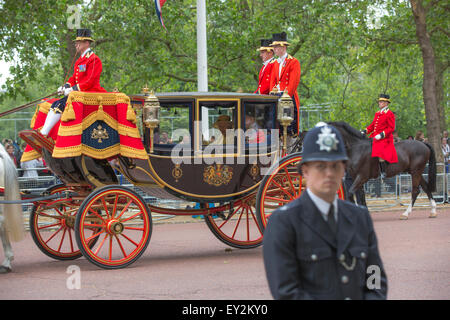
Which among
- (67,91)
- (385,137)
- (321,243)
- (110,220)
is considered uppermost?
(67,91)

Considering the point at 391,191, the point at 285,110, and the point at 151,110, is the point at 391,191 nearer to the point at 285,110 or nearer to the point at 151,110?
the point at 285,110

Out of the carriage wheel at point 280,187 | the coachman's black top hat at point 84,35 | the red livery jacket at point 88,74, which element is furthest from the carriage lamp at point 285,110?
the coachman's black top hat at point 84,35

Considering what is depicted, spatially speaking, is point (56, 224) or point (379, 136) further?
point (379, 136)

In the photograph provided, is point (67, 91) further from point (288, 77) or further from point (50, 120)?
point (288, 77)

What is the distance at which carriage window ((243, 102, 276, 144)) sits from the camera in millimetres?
9094

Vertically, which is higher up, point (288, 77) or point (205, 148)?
point (288, 77)

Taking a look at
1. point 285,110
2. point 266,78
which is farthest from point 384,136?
point 285,110

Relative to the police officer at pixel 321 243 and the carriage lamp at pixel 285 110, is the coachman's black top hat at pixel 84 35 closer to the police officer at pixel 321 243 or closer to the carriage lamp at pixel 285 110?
the carriage lamp at pixel 285 110

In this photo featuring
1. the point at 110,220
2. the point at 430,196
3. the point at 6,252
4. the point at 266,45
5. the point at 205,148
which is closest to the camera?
the point at 110,220

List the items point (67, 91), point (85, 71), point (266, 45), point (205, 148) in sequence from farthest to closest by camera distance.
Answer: point (266, 45)
point (205, 148)
point (85, 71)
point (67, 91)

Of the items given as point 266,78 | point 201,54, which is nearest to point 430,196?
point 201,54

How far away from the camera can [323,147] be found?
313 cm

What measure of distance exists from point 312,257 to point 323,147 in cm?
49

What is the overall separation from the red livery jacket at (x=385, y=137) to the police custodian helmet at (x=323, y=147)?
35.9 feet
